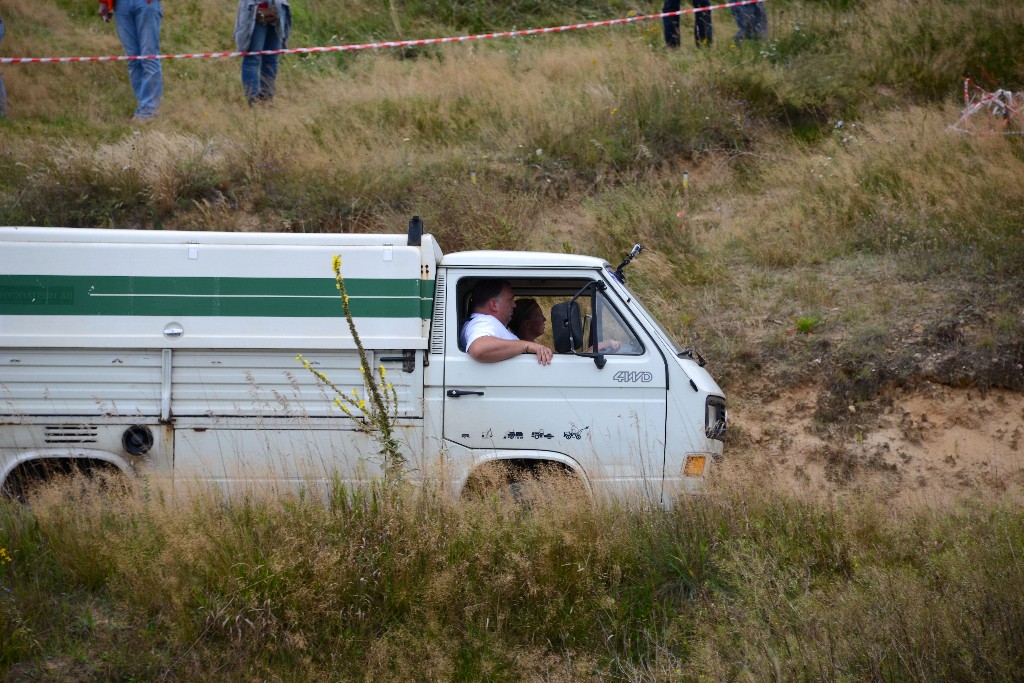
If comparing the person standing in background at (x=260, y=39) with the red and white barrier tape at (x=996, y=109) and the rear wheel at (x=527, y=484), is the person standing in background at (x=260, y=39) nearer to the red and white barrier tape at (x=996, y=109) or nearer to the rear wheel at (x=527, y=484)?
the red and white barrier tape at (x=996, y=109)

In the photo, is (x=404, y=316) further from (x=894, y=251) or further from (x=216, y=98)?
(x=216, y=98)

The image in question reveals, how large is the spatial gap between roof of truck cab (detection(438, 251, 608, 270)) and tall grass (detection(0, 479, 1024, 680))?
64.3 inches

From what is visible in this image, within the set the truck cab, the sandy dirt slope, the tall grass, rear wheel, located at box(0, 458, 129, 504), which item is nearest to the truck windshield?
the truck cab

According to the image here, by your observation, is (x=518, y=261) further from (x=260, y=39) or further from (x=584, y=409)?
(x=260, y=39)

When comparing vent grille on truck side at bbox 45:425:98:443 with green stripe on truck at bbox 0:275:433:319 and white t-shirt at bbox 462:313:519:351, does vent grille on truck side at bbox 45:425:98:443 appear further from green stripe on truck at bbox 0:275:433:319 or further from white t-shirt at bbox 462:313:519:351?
white t-shirt at bbox 462:313:519:351

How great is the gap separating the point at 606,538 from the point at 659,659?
89cm

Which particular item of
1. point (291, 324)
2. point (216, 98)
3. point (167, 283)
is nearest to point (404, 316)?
point (291, 324)

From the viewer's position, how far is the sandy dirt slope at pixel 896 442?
24.4ft

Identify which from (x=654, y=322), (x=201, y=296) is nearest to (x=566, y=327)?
(x=654, y=322)

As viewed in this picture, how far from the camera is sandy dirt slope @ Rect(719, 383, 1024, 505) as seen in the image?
24.4ft

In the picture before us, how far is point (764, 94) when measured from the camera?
1253 centimetres

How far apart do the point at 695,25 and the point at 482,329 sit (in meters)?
9.65

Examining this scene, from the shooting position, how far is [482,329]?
19.8 ft

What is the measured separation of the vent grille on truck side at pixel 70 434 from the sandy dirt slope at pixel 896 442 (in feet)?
14.9
